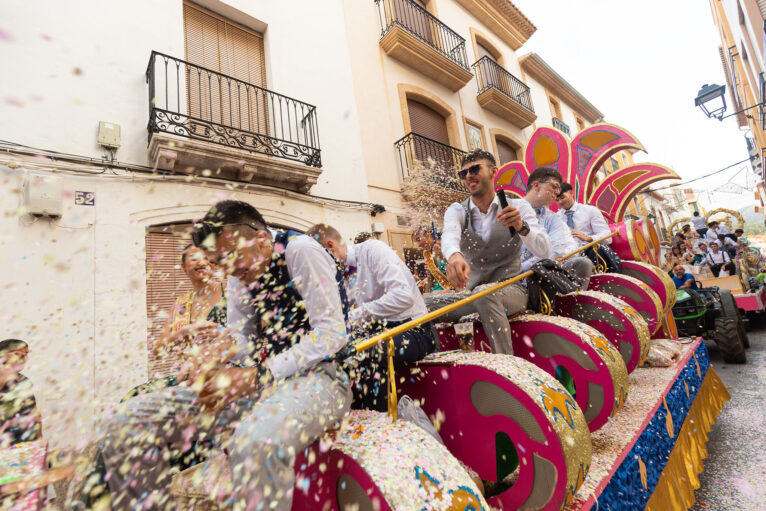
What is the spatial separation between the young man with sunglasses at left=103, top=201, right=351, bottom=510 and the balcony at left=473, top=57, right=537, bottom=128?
1148 cm

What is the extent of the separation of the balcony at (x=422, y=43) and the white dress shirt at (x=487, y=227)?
25.9ft

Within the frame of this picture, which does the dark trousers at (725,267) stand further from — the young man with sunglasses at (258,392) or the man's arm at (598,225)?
the young man with sunglasses at (258,392)

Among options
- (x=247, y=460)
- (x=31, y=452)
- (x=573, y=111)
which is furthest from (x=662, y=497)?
(x=573, y=111)

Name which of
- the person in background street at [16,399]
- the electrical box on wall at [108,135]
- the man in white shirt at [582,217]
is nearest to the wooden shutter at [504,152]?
the man in white shirt at [582,217]

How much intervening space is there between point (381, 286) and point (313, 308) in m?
1.16

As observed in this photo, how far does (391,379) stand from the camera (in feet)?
4.42

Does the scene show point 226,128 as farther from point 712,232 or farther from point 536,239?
point 712,232

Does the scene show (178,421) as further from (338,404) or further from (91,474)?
(338,404)

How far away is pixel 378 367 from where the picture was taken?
173cm

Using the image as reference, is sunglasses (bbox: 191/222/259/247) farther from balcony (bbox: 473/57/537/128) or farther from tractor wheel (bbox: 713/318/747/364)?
balcony (bbox: 473/57/537/128)

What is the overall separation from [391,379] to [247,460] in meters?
0.52

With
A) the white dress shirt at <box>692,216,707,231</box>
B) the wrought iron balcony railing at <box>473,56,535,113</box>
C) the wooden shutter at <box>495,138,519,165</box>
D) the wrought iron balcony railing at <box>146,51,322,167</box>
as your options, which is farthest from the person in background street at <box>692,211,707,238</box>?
the wrought iron balcony railing at <box>146,51,322,167</box>

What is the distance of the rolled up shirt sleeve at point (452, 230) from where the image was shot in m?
2.46

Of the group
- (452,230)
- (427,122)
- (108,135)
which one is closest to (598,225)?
(452,230)
